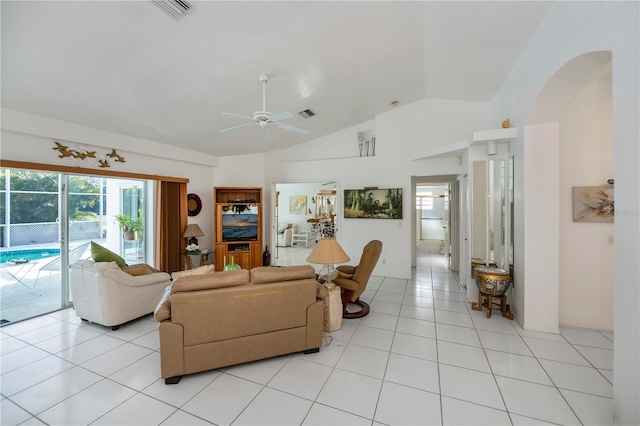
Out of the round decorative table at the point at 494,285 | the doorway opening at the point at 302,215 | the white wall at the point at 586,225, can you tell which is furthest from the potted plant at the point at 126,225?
the white wall at the point at 586,225

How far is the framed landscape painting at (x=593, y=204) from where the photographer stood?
122 inches

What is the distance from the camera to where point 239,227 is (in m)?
6.04

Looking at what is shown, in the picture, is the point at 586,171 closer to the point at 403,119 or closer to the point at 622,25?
the point at 622,25

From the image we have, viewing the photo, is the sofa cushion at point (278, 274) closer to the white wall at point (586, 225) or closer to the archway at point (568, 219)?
the archway at point (568, 219)

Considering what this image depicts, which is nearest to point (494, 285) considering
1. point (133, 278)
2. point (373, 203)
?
point (373, 203)

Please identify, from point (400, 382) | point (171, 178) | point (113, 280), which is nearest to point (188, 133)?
point (171, 178)

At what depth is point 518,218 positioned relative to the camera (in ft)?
11.1

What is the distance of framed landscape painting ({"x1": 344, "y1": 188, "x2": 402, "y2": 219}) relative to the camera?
5516 millimetres

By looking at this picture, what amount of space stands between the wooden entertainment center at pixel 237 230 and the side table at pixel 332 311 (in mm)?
3239

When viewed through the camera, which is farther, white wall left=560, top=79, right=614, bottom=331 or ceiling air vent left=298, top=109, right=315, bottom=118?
ceiling air vent left=298, top=109, right=315, bottom=118

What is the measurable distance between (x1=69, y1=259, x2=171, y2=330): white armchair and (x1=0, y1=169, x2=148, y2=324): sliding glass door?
859 millimetres

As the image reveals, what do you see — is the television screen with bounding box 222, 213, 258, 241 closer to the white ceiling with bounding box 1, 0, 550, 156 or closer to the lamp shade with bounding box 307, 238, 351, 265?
the white ceiling with bounding box 1, 0, 550, 156

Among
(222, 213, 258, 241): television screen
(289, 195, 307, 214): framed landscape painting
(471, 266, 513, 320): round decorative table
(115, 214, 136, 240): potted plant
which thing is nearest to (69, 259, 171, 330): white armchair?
(115, 214, 136, 240): potted plant

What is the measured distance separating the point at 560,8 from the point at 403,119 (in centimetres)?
306
